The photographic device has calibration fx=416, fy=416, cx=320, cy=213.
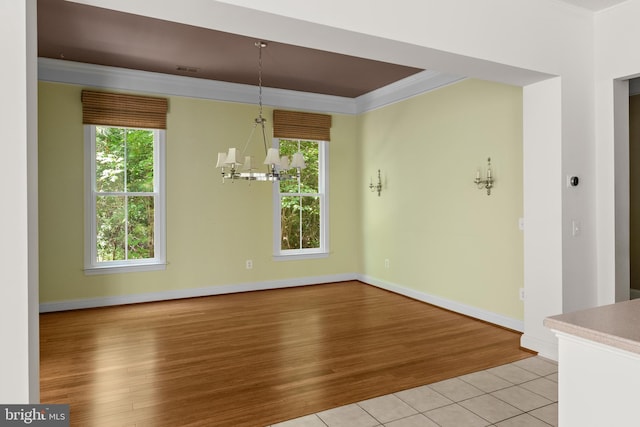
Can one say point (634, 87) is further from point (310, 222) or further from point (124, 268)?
point (124, 268)

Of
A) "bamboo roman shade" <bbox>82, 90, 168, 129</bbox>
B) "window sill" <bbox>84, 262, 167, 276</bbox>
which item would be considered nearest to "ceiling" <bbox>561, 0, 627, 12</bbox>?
"bamboo roman shade" <bbox>82, 90, 168, 129</bbox>

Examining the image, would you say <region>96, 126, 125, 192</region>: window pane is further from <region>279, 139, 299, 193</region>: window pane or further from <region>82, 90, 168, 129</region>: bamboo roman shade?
<region>279, 139, 299, 193</region>: window pane

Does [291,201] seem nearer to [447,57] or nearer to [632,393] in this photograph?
[447,57]

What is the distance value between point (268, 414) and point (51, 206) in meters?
3.99

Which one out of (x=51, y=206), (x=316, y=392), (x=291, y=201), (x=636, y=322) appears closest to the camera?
(x=636, y=322)

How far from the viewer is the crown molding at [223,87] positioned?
498cm

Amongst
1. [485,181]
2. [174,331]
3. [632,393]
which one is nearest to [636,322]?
[632,393]

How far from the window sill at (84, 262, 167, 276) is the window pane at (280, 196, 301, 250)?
177 cm

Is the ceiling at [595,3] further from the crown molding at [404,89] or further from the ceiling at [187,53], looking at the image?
the ceiling at [187,53]

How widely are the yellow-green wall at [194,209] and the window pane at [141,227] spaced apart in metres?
0.25

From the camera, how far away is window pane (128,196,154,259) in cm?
543

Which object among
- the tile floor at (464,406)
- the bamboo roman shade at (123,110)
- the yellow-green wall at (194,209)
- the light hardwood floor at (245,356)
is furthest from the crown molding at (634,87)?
the bamboo roman shade at (123,110)

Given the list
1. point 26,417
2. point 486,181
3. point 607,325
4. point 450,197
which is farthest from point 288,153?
point 607,325

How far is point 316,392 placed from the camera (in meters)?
2.85
